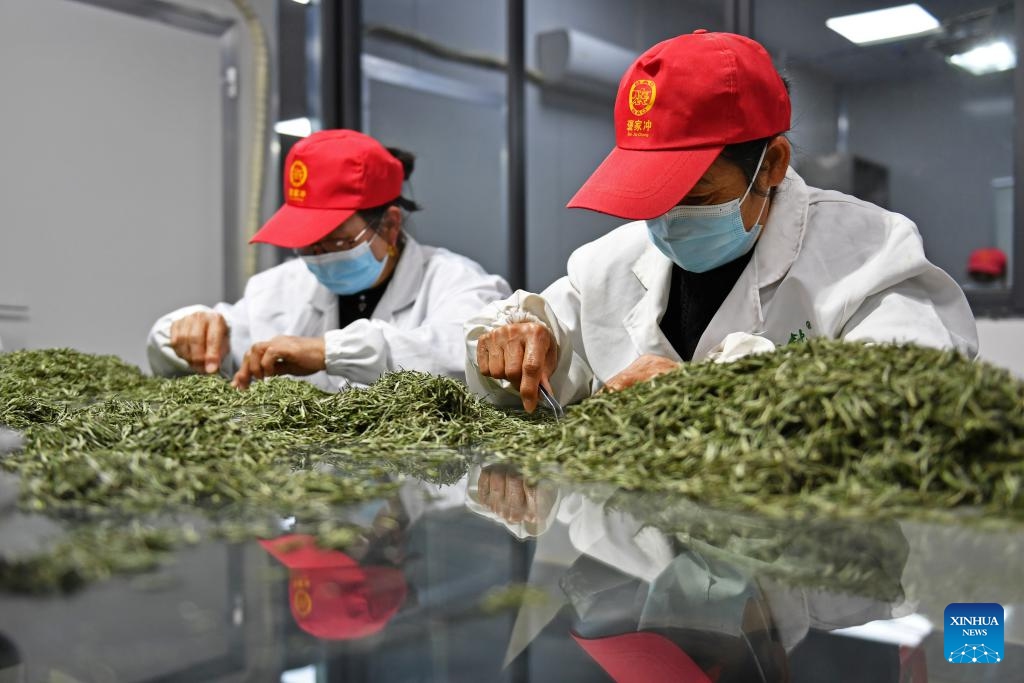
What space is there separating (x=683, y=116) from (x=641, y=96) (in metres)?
0.09

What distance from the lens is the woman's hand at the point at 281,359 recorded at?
2.17 metres

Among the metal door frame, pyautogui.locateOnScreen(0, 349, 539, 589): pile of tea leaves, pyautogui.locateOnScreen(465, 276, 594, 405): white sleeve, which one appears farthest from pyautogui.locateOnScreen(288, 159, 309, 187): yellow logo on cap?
the metal door frame

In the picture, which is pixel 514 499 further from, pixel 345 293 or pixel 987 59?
pixel 987 59

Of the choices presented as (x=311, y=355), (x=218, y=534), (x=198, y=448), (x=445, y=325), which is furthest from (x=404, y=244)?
(x=218, y=534)

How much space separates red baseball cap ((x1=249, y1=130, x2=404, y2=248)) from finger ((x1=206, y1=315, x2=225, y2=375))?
298 millimetres

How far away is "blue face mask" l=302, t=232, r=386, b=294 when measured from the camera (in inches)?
103

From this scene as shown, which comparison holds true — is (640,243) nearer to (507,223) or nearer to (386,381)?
(386,381)

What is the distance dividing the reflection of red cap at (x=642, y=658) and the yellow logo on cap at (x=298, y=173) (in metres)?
2.27

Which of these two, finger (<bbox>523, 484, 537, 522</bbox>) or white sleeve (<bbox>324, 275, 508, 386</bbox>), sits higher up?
white sleeve (<bbox>324, 275, 508, 386</bbox>)

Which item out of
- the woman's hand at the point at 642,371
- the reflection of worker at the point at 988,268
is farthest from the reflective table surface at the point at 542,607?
the reflection of worker at the point at 988,268

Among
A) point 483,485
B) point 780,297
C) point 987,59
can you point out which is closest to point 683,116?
point 780,297

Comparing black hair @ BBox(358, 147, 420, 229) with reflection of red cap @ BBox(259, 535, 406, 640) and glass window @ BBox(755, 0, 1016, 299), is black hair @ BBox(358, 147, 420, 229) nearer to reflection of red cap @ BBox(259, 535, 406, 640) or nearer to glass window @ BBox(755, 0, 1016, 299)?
glass window @ BBox(755, 0, 1016, 299)

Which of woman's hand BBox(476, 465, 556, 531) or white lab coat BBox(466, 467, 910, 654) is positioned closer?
white lab coat BBox(466, 467, 910, 654)

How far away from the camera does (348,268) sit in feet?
8.75
